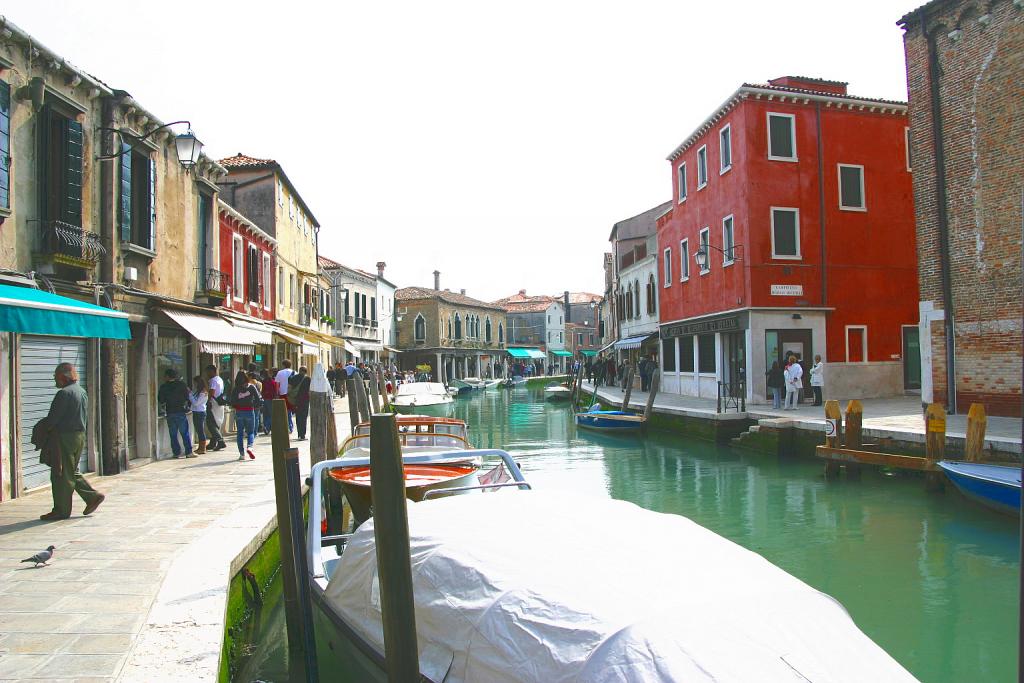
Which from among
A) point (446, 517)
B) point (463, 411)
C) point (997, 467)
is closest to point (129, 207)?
point (446, 517)

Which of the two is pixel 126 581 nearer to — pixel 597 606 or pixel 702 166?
pixel 597 606

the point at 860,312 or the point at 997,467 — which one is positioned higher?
the point at 860,312

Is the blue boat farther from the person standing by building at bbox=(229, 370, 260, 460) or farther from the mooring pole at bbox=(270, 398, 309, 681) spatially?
the person standing by building at bbox=(229, 370, 260, 460)

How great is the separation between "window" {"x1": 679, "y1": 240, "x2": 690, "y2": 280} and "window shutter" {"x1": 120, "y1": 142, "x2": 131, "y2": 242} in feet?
58.8

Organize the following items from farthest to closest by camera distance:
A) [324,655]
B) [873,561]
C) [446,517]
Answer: [873,561]
[324,655]
[446,517]

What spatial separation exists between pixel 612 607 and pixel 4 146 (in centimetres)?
830

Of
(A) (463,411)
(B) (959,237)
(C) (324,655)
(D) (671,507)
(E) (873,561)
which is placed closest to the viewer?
(C) (324,655)

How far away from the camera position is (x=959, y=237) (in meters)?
14.2

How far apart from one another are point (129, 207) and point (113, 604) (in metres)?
7.53

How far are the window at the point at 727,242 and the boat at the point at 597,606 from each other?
1793 cm

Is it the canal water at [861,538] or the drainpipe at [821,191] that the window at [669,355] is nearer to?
the drainpipe at [821,191]

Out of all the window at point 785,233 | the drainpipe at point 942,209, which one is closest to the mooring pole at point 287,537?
the drainpipe at point 942,209

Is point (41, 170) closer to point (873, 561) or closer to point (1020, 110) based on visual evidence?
point (873, 561)

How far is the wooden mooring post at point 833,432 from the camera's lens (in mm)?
12266
